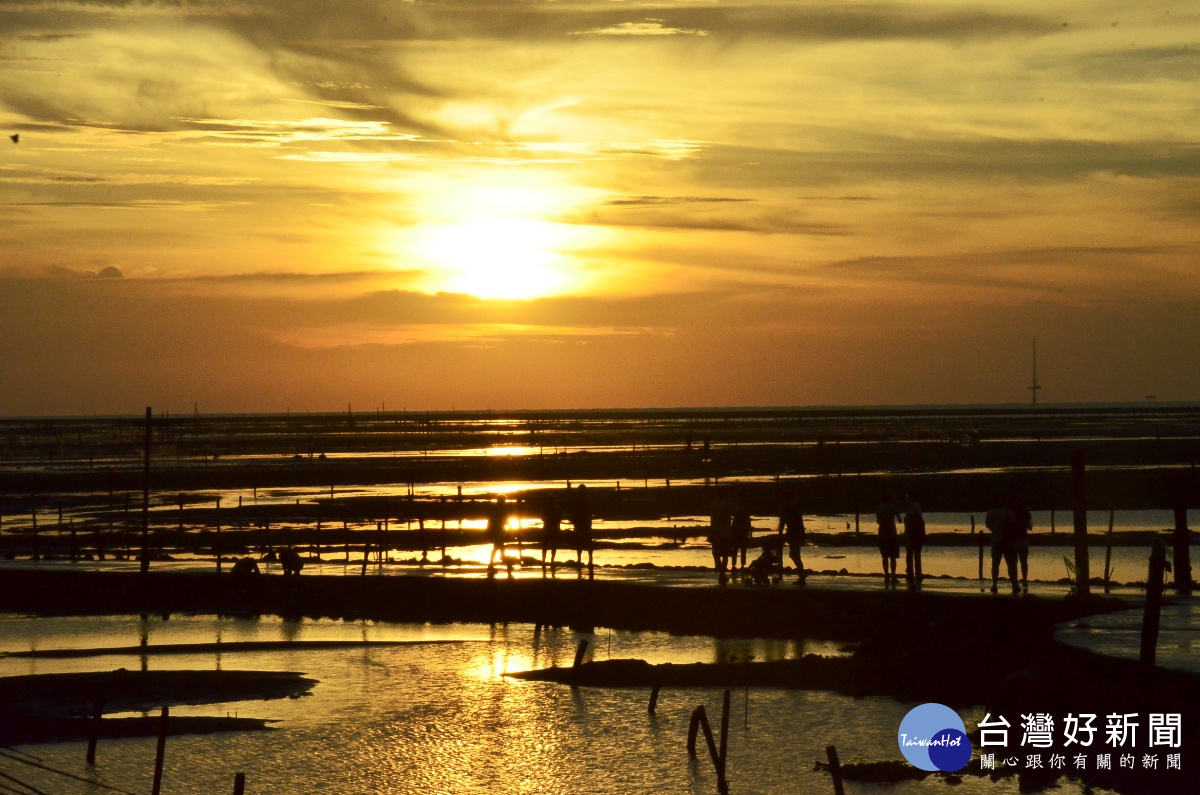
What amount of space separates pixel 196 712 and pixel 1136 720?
627 inches

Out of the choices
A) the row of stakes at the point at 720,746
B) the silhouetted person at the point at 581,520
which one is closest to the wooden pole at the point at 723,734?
the row of stakes at the point at 720,746

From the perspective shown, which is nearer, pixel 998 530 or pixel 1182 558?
pixel 998 530

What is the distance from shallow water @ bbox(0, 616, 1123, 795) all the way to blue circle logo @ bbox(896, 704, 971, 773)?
0.90 feet

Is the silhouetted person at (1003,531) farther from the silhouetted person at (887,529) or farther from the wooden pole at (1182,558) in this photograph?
the wooden pole at (1182,558)

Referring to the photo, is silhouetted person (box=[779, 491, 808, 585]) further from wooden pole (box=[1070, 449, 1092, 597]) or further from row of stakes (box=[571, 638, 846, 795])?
row of stakes (box=[571, 638, 846, 795])

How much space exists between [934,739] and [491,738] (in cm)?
709

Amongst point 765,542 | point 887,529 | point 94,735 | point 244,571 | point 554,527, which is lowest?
point 94,735

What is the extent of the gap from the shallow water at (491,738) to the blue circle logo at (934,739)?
27 centimetres

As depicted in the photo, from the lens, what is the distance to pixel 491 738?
63.5 ft

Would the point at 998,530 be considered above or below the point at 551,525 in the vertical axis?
above

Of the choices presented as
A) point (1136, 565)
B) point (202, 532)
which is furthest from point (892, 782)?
point (202, 532)

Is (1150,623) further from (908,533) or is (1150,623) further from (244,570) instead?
(244,570)

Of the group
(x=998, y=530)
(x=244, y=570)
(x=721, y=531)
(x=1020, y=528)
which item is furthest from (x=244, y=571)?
(x=1020, y=528)

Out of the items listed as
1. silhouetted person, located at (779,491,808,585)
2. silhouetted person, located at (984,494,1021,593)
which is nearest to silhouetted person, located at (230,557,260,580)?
silhouetted person, located at (779,491,808,585)
